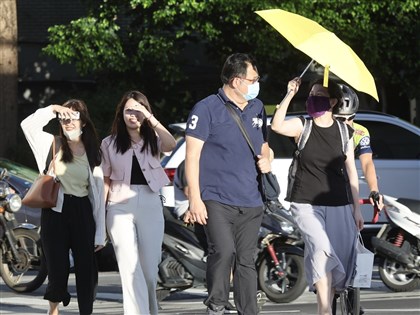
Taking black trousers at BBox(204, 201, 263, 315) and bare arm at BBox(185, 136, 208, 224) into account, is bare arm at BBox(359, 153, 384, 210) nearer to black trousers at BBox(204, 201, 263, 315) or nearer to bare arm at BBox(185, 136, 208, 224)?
black trousers at BBox(204, 201, 263, 315)

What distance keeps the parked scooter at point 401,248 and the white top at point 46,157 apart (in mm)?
4220

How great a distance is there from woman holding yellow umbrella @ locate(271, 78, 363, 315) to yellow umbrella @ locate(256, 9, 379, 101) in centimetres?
34

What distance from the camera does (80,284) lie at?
9.45 meters

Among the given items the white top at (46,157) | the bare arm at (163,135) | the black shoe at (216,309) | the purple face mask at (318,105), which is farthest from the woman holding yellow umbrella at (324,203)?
the white top at (46,157)

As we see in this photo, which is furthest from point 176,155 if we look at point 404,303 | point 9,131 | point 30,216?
point 9,131

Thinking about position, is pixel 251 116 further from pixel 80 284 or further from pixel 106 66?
pixel 106 66

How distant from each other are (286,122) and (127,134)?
1.27m

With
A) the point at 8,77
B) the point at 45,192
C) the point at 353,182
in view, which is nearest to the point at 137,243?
the point at 45,192

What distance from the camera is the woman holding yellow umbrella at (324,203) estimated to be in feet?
28.7

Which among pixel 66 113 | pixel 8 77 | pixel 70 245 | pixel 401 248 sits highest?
pixel 66 113

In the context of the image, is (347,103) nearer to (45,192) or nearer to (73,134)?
(73,134)

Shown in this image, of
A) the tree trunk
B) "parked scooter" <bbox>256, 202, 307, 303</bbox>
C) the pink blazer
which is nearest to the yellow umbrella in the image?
the pink blazer

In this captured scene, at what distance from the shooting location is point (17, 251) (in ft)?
44.1

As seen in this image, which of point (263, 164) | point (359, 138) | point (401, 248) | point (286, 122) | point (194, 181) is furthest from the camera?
point (401, 248)
